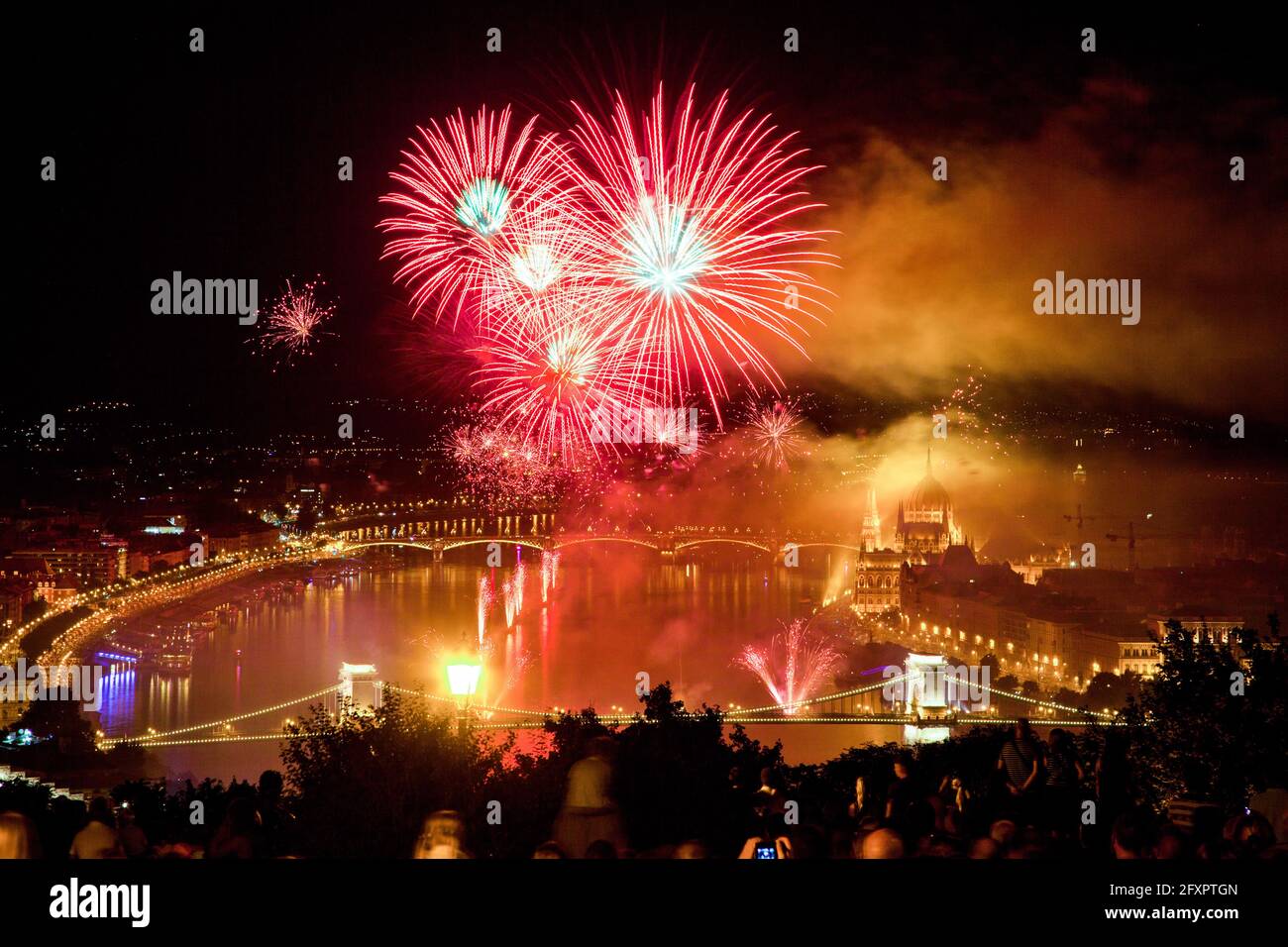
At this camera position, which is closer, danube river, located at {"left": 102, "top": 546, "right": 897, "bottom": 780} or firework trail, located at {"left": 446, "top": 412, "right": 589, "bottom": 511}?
danube river, located at {"left": 102, "top": 546, "right": 897, "bottom": 780}

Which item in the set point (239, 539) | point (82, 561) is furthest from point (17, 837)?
point (239, 539)

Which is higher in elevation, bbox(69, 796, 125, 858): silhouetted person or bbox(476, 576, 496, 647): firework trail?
bbox(69, 796, 125, 858): silhouetted person

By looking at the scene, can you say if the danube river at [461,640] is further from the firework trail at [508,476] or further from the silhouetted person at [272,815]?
the silhouetted person at [272,815]

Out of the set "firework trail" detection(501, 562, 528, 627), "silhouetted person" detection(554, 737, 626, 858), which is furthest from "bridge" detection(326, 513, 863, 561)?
"silhouetted person" detection(554, 737, 626, 858)

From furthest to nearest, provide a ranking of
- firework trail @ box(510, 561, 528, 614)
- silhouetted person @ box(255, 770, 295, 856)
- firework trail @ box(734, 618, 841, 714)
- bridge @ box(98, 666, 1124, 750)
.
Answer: firework trail @ box(510, 561, 528, 614), firework trail @ box(734, 618, 841, 714), bridge @ box(98, 666, 1124, 750), silhouetted person @ box(255, 770, 295, 856)

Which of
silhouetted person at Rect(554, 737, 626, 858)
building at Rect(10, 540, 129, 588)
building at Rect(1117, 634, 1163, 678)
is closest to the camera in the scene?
silhouetted person at Rect(554, 737, 626, 858)

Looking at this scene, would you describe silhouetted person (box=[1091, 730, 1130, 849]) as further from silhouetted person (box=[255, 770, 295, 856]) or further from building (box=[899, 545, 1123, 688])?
building (box=[899, 545, 1123, 688])
